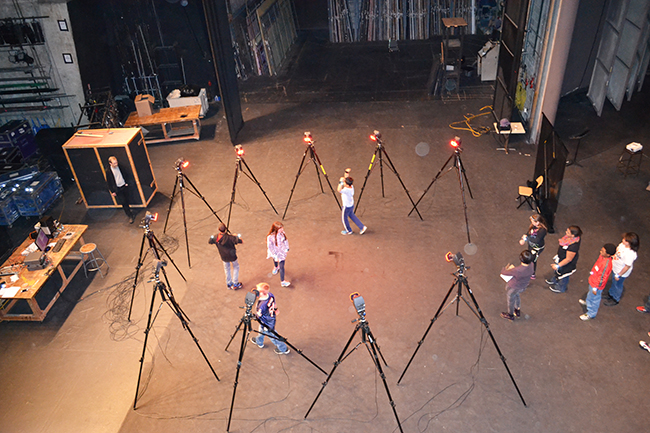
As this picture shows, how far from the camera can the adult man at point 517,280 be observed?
7043 mm

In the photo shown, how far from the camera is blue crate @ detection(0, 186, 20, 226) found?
428 inches

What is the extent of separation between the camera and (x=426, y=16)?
19.9 m

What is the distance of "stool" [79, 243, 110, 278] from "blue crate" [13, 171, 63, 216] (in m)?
2.56

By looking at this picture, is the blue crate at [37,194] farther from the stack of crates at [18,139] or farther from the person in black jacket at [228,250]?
the person in black jacket at [228,250]

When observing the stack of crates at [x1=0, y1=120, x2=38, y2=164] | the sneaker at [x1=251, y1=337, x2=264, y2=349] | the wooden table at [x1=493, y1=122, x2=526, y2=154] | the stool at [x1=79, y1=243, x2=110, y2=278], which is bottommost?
the sneaker at [x1=251, y1=337, x2=264, y2=349]

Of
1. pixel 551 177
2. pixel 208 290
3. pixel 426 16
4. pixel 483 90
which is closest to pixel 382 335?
pixel 208 290

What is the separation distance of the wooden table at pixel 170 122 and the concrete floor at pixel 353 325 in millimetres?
2283

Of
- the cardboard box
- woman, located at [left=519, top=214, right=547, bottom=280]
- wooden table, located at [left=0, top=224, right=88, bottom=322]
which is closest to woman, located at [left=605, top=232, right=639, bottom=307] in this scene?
woman, located at [left=519, top=214, right=547, bottom=280]

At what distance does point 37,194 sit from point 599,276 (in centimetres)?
1144

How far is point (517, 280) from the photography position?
720 centimetres

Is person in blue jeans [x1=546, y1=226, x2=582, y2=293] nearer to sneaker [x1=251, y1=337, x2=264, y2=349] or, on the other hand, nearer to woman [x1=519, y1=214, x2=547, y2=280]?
woman [x1=519, y1=214, x2=547, y2=280]

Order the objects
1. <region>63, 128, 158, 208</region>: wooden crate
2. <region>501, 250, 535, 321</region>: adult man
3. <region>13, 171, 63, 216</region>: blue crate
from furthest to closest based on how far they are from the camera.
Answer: <region>13, 171, 63, 216</region>: blue crate → <region>63, 128, 158, 208</region>: wooden crate → <region>501, 250, 535, 321</region>: adult man

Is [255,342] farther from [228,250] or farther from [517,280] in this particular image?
[517,280]

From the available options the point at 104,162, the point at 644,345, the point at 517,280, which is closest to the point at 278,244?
the point at 517,280
